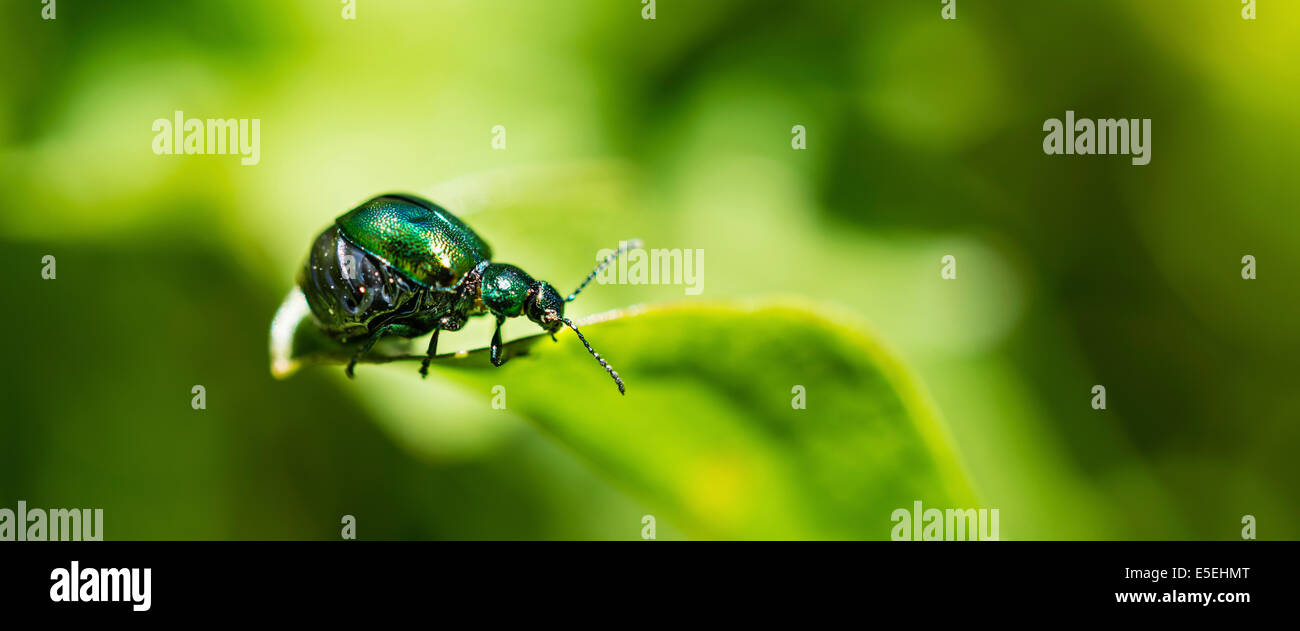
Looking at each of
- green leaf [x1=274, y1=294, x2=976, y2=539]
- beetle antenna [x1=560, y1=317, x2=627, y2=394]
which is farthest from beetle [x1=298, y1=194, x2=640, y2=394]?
beetle antenna [x1=560, y1=317, x2=627, y2=394]

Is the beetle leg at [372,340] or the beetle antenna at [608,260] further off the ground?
the beetle antenna at [608,260]

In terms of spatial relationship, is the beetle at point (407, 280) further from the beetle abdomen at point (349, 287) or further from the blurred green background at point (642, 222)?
the blurred green background at point (642, 222)

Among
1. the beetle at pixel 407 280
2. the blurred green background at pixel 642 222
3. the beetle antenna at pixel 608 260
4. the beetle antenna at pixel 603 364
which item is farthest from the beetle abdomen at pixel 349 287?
the beetle antenna at pixel 603 364

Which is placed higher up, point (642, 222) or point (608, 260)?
point (642, 222)

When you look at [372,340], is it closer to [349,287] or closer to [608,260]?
[349,287]

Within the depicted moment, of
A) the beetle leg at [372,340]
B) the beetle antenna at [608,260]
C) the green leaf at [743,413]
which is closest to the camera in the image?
the green leaf at [743,413]

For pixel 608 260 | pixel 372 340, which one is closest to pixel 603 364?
pixel 372 340

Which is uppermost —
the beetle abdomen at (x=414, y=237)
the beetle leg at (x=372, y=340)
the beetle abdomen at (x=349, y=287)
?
the beetle abdomen at (x=414, y=237)

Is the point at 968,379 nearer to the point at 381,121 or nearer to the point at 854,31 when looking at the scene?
the point at 854,31

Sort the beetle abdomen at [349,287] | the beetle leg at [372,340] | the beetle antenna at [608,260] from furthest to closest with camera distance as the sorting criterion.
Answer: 1. the beetle antenna at [608,260]
2. the beetle abdomen at [349,287]
3. the beetle leg at [372,340]

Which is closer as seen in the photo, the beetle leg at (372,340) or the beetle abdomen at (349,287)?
the beetle leg at (372,340)
